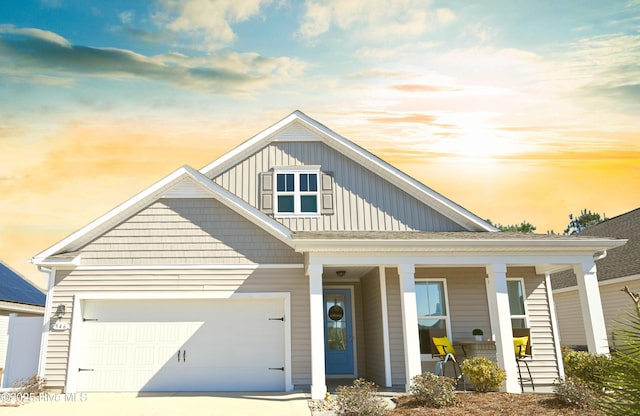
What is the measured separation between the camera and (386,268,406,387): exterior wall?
11258mm

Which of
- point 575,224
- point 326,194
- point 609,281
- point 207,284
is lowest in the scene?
point 207,284

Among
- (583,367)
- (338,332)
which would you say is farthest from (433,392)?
(338,332)

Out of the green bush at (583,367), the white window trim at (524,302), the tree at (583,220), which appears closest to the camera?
the green bush at (583,367)

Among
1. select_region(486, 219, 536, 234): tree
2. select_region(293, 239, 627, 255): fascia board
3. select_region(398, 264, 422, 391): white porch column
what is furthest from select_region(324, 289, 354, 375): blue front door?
select_region(486, 219, 536, 234): tree

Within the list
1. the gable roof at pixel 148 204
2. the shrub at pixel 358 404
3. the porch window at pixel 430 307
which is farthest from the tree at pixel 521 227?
the shrub at pixel 358 404

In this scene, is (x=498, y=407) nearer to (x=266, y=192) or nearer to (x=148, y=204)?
(x=266, y=192)

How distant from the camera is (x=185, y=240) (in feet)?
37.5

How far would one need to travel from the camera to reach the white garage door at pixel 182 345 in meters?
10.8

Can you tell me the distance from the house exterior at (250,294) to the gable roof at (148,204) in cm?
3

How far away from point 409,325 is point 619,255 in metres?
13.9

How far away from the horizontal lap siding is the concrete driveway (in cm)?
622

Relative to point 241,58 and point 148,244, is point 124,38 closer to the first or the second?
point 241,58

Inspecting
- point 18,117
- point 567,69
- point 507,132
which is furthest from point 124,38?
point 567,69

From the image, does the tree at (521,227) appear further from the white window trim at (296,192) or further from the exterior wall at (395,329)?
the exterior wall at (395,329)
